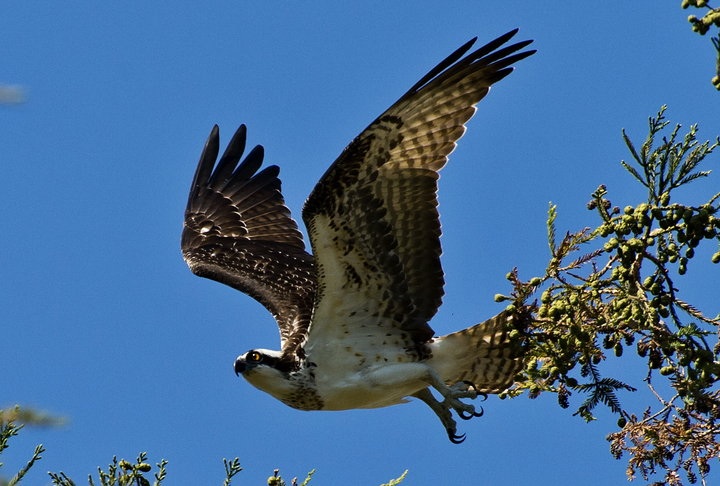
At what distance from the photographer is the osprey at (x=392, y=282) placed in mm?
6551

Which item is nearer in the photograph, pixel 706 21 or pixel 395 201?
pixel 706 21

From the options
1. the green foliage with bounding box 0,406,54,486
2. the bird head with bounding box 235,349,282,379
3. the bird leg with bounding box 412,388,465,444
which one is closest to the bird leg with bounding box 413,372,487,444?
the bird leg with bounding box 412,388,465,444

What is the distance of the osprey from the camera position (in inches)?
258

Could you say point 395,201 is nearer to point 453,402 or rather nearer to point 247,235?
point 453,402

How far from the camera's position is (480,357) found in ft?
22.7

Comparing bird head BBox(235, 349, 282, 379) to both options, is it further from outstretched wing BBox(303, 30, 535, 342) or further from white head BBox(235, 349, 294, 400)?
outstretched wing BBox(303, 30, 535, 342)

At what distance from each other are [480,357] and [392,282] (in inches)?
30.1

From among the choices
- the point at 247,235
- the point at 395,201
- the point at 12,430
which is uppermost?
the point at 247,235

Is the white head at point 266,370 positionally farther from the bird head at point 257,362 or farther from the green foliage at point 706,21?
the green foliage at point 706,21

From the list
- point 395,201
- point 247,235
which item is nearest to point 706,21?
point 395,201

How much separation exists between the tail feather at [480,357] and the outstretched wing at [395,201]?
318 millimetres

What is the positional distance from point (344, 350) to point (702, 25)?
333cm

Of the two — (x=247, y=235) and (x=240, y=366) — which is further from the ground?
(x=247, y=235)

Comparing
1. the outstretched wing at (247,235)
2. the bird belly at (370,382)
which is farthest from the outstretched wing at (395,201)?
the outstretched wing at (247,235)
